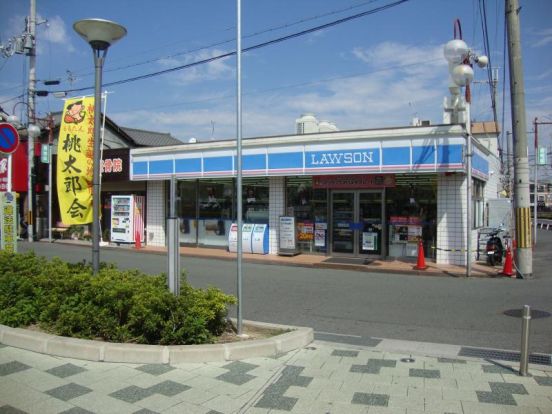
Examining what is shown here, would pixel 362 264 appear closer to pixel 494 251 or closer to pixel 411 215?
pixel 411 215

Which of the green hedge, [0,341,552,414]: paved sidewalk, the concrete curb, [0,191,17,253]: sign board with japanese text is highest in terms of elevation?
[0,191,17,253]: sign board with japanese text

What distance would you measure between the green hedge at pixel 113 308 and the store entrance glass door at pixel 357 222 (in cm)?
1049

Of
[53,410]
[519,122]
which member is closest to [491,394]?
[53,410]

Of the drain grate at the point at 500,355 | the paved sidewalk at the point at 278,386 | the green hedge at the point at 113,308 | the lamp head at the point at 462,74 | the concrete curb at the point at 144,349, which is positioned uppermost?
the lamp head at the point at 462,74

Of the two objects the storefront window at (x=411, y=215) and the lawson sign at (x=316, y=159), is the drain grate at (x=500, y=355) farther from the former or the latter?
the storefront window at (x=411, y=215)

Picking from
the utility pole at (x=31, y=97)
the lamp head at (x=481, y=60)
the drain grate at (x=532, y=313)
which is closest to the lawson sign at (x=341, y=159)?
the lamp head at (x=481, y=60)

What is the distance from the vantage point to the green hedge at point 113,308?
235 inches

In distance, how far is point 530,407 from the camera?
442 cm

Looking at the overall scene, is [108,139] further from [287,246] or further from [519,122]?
[519,122]

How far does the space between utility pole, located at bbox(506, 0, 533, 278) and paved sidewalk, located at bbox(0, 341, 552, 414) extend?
28.0 feet

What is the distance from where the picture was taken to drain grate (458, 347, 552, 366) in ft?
19.2

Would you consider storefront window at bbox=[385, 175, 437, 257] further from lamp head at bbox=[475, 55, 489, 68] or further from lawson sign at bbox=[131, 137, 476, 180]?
lamp head at bbox=[475, 55, 489, 68]

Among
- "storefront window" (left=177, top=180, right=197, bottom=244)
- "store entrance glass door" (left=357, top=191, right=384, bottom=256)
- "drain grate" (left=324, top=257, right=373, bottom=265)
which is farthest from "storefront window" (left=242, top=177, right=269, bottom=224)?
"store entrance glass door" (left=357, top=191, right=384, bottom=256)

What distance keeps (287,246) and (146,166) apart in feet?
24.7
